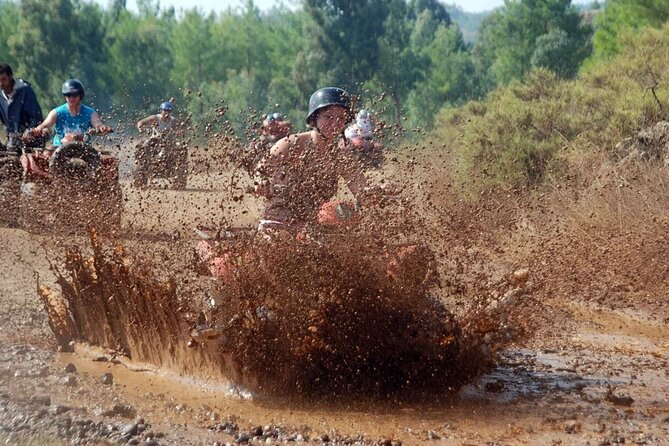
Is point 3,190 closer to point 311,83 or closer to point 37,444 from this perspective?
point 37,444

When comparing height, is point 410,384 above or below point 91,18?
below

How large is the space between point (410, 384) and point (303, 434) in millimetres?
1008

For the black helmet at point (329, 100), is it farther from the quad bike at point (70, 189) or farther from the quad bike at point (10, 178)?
the quad bike at point (10, 178)

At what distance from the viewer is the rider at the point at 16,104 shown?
13273mm

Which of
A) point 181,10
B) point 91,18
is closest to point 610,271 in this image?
point 91,18

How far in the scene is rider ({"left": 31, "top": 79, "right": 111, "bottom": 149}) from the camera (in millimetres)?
12172

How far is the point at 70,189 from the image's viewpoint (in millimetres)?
9844

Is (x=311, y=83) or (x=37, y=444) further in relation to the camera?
(x=311, y=83)

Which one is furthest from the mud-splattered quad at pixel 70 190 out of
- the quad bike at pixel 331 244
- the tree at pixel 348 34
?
the tree at pixel 348 34

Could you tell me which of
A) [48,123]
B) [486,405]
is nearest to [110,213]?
[486,405]

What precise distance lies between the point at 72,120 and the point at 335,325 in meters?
6.88

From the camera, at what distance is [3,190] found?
527 inches

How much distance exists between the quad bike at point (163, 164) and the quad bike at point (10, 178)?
531 centimetres

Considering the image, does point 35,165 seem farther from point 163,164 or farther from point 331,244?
point 331,244
